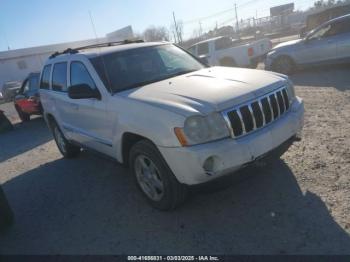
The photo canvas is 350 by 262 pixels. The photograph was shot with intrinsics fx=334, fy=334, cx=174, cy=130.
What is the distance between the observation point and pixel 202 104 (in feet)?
10.6

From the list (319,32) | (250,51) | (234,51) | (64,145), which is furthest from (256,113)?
(234,51)

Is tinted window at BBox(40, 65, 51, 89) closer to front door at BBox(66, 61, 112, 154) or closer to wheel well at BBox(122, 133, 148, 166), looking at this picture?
front door at BBox(66, 61, 112, 154)

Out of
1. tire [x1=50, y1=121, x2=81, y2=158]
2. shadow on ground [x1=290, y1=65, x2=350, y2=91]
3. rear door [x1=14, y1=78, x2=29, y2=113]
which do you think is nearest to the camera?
tire [x1=50, y1=121, x2=81, y2=158]

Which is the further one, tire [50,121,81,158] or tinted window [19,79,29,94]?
tinted window [19,79,29,94]

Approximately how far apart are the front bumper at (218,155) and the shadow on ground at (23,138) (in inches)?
242

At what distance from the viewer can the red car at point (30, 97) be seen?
11.1 metres

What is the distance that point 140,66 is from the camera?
4.54m

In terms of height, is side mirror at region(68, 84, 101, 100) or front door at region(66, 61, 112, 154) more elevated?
side mirror at region(68, 84, 101, 100)

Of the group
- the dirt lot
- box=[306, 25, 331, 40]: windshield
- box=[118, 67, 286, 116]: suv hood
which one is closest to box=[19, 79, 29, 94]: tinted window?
the dirt lot

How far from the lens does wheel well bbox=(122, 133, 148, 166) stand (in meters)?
3.80

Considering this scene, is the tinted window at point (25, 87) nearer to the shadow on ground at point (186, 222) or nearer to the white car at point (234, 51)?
the white car at point (234, 51)

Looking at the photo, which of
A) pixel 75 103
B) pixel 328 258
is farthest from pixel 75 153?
pixel 328 258

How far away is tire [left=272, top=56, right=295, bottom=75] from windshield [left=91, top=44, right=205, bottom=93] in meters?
6.92

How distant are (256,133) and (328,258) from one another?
126 cm
